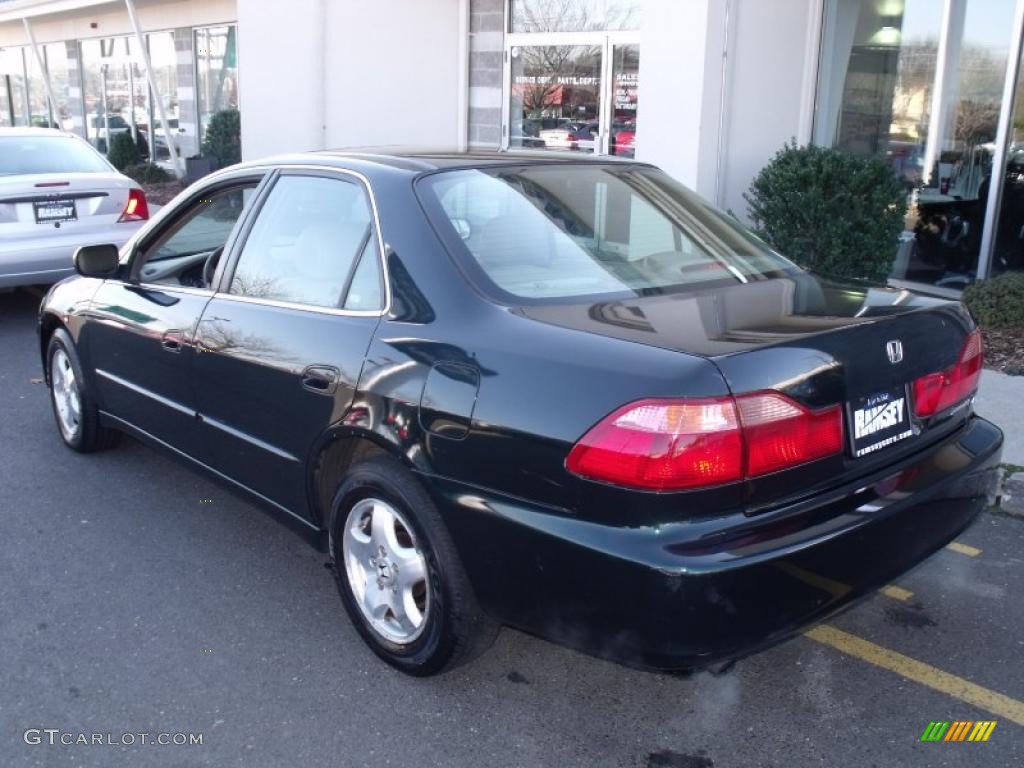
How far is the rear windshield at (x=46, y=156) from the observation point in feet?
29.8

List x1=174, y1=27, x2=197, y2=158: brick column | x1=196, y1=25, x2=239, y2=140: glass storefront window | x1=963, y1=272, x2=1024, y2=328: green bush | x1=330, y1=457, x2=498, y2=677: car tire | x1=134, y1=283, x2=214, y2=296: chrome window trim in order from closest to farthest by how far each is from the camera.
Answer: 1. x1=330, y1=457, x2=498, y2=677: car tire
2. x1=134, y1=283, x2=214, y2=296: chrome window trim
3. x1=963, y1=272, x2=1024, y2=328: green bush
4. x1=196, y1=25, x2=239, y2=140: glass storefront window
5. x1=174, y1=27, x2=197, y2=158: brick column

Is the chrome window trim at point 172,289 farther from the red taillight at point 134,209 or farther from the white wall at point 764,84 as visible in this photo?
the white wall at point 764,84

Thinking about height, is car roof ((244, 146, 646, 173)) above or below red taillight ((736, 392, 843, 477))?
above

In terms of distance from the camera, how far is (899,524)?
3092 mm

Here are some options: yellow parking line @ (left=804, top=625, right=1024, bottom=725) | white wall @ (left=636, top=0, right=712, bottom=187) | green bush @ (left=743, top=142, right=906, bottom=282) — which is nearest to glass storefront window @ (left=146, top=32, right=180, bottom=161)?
white wall @ (left=636, top=0, right=712, bottom=187)

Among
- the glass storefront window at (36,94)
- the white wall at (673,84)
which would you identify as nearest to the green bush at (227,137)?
the white wall at (673,84)

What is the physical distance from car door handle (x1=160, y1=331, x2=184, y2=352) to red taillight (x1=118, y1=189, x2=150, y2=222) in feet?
16.7

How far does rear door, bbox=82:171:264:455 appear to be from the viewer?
14.6ft

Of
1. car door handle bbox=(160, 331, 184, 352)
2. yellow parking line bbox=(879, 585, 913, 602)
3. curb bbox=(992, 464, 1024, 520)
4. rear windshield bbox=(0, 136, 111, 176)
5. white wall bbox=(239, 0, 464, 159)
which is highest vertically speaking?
white wall bbox=(239, 0, 464, 159)

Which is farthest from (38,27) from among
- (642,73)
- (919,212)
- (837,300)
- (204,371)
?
(837,300)

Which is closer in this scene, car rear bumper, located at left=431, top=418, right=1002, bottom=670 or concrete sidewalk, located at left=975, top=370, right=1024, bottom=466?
car rear bumper, located at left=431, top=418, right=1002, bottom=670

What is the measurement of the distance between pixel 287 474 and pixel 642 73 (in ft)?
20.7

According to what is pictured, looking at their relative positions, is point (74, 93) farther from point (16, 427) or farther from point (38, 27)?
point (16, 427)

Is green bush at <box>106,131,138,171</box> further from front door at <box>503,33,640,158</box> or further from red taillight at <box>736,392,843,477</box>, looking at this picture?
red taillight at <box>736,392,843,477</box>
